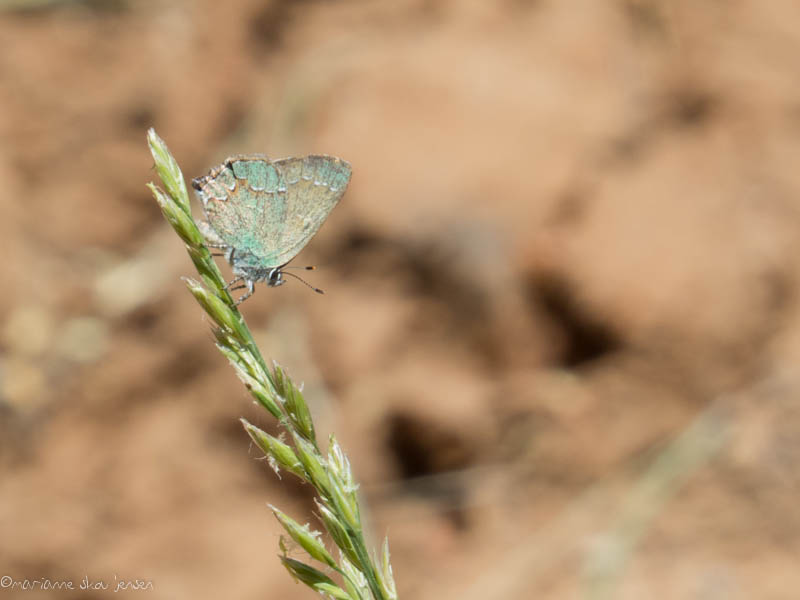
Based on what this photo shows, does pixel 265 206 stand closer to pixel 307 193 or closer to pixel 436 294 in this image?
pixel 307 193

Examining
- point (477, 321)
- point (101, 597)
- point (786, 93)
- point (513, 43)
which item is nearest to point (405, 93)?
point (513, 43)

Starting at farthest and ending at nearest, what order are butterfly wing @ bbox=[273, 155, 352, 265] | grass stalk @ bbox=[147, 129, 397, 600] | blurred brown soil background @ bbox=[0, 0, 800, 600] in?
blurred brown soil background @ bbox=[0, 0, 800, 600], butterfly wing @ bbox=[273, 155, 352, 265], grass stalk @ bbox=[147, 129, 397, 600]

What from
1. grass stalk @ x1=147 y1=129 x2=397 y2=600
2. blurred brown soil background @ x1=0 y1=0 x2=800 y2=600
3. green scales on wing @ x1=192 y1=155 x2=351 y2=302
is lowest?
grass stalk @ x1=147 y1=129 x2=397 y2=600

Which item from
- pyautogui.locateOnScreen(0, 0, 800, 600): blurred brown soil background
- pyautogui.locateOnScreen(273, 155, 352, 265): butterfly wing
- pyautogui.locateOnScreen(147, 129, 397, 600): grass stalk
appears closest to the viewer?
pyautogui.locateOnScreen(147, 129, 397, 600): grass stalk

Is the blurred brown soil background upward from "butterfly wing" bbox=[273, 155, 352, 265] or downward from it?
upward

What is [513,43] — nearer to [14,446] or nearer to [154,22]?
[154,22]

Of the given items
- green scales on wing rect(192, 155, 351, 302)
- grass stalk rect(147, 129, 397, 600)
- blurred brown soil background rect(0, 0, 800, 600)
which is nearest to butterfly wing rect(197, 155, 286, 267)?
green scales on wing rect(192, 155, 351, 302)

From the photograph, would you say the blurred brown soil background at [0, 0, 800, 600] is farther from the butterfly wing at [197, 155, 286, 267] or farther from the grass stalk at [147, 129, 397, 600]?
the grass stalk at [147, 129, 397, 600]

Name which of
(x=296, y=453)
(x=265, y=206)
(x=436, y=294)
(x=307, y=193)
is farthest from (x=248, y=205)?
(x=436, y=294)
